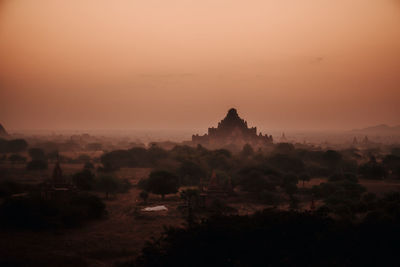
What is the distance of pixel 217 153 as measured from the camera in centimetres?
5341

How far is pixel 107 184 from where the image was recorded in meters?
33.3

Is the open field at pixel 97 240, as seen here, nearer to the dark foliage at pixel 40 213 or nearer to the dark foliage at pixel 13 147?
the dark foliage at pixel 40 213

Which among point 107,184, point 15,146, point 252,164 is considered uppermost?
point 15,146

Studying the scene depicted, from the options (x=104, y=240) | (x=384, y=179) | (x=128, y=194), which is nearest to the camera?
(x=104, y=240)

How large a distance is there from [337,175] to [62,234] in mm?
29763

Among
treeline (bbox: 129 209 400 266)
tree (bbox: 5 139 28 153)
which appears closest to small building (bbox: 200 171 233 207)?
treeline (bbox: 129 209 400 266)

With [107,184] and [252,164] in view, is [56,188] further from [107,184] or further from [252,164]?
[252,164]

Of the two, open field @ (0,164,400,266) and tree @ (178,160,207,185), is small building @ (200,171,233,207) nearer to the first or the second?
open field @ (0,164,400,266)

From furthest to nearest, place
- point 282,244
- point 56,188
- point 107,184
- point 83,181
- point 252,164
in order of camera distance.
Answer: point 252,164 < point 83,181 < point 107,184 < point 56,188 < point 282,244

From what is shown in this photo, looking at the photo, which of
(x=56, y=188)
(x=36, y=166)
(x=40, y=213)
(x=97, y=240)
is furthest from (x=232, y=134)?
(x=97, y=240)

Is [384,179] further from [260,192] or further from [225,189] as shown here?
[225,189]

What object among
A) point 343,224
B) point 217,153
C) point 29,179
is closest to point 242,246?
point 343,224

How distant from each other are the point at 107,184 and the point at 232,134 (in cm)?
6016

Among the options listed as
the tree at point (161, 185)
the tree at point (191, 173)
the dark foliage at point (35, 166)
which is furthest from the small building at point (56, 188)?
the dark foliage at point (35, 166)
